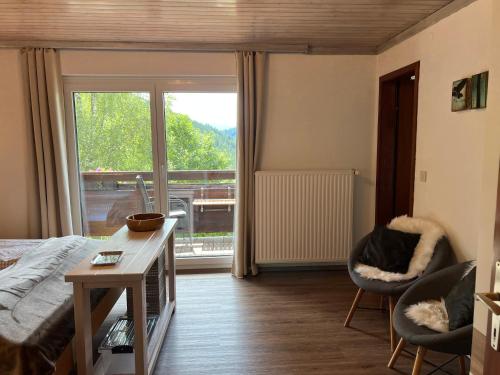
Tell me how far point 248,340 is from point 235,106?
7.39ft

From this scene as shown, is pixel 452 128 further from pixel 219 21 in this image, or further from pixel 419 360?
pixel 219 21

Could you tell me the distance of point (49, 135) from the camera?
342 cm

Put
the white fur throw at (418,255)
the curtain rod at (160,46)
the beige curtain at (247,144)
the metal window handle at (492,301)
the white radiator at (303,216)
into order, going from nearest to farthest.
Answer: the metal window handle at (492,301) → the white fur throw at (418,255) → the curtain rod at (160,46) → the beige curtain at (247,144) → the white radiator at (303,216)

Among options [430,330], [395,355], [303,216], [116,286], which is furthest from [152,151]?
[430,330]

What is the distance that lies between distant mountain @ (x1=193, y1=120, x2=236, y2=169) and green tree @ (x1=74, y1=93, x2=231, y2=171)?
4cm

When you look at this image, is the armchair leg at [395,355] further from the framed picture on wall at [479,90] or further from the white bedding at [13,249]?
the white bedding at [13,249]

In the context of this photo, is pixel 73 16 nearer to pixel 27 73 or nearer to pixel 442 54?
pixel 27 73

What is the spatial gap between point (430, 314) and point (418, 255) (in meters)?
0.69

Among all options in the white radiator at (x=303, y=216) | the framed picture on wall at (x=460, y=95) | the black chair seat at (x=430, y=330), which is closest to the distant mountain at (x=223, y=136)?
the white radiator at (x=303, y=216)

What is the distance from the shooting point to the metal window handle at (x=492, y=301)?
0.72 metres

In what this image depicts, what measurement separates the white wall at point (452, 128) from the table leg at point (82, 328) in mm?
2105

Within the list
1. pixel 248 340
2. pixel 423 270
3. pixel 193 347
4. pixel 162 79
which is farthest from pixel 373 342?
pixel 162 79

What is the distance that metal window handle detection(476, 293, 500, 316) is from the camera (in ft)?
2.38

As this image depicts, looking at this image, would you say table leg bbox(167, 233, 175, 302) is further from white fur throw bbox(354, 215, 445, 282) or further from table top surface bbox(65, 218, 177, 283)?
white fur throw bbox(354, 215, 445, 282)
